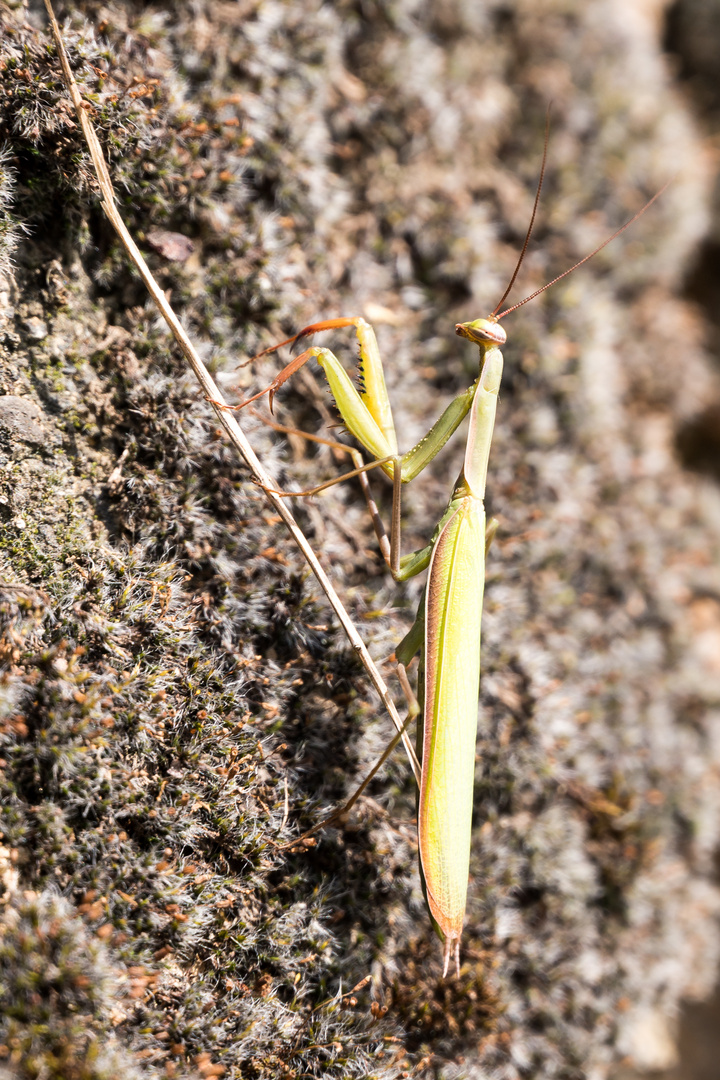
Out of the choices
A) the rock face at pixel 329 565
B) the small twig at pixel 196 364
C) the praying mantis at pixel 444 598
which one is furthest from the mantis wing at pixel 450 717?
the rock face at pixel 329 565

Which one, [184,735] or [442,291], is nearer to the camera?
[184,735]

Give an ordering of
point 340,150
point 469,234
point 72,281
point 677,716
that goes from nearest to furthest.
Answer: point 72,281
point 340,150
point 469,234
point 677,716

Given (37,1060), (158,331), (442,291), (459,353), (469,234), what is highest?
(469,234)

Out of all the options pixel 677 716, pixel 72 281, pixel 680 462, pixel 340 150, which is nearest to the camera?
pixel 72 281

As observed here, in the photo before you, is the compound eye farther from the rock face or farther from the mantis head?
the rock face

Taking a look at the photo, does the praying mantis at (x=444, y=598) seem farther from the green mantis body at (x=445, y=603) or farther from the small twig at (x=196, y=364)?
the small twig at (x=196, y=364)

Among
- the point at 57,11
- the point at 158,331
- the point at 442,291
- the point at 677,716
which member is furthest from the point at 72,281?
the point at 677,716

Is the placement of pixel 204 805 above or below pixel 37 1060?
above

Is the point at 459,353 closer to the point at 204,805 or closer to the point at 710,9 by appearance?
the point at 204,805
